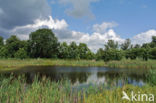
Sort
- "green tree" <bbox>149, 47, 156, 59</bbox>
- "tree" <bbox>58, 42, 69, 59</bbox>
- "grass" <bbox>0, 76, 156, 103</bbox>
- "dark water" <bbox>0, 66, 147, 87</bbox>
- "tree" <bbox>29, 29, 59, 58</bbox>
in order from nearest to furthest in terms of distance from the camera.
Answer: "grass" <bbox>0, 76, 156, 103</bbox> → "dark water" <bbox>0, 66, 147, 87</bbox> → "tree" <bbox>29, 29, 59, 58</bbox> → "green tree" <bbox>149, 47, 156, 59</bbox> → "tree" <bbox>58, 42, 69, 59</bbox>

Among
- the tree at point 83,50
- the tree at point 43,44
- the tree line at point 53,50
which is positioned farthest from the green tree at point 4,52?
the tree at point 83,50

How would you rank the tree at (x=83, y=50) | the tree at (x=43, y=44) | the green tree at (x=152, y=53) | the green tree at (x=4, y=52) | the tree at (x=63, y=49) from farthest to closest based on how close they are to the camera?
1. the tree at (x=83, y=50)
2. the tree at (x=63, y=49)
3. the green tree at (x=4, y=52)
4. the green tree at (x=152, y=53)
5. the tree at (x=43, y=44)

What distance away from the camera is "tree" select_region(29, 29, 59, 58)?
135 ft

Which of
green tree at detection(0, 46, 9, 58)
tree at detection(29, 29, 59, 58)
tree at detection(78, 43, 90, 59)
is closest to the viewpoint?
tree at detection(29, 29, 59, 58)

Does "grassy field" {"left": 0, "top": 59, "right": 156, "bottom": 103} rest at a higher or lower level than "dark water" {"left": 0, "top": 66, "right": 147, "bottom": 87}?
→ higher

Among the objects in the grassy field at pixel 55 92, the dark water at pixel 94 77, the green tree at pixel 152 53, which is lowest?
the dark water at pixel 94 77

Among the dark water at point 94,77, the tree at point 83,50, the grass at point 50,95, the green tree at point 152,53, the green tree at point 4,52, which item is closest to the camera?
the grass at point 50,95

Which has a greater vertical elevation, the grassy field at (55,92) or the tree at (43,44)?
the tree at (43,44)

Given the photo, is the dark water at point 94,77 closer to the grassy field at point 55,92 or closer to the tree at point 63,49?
the grassy field at point 55,92

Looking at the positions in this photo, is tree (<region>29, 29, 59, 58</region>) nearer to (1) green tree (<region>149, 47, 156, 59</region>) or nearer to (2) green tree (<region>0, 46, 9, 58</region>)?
(2) green tree (<region>0, 46, 9, 58</region>)

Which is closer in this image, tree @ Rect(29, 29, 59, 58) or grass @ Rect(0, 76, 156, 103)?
grass @ Rect(0, 76, 156, 103)

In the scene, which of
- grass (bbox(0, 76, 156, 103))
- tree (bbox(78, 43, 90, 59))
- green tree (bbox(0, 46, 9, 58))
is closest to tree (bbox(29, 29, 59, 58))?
tree (bbox(78, 43, 90, 59))

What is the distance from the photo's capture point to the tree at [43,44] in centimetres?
4100

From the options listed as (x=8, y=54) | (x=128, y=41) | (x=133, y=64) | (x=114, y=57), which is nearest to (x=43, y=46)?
(x=8, y=54)
